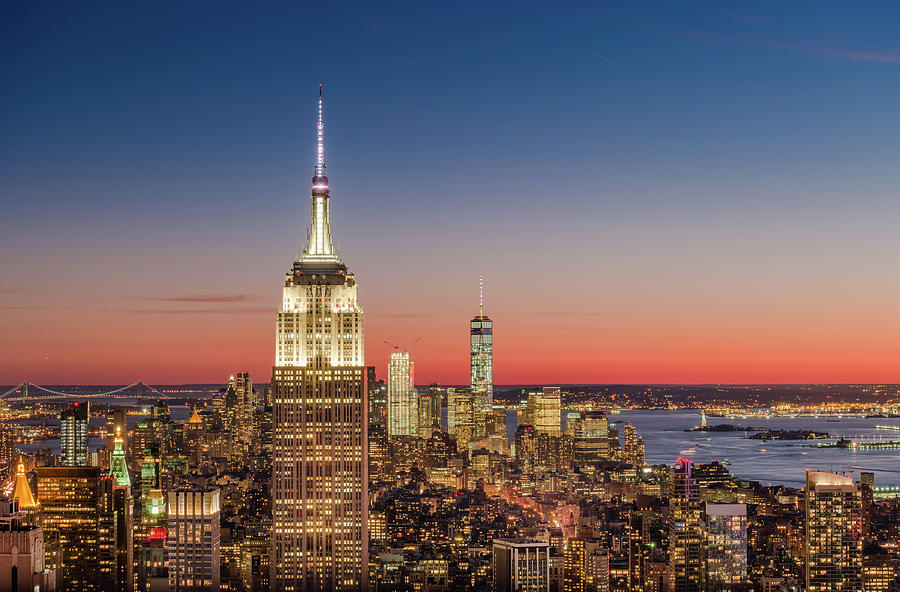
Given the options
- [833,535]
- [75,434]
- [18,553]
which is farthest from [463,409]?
[18,553]

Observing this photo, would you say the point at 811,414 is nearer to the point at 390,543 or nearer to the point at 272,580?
the point at 390,543

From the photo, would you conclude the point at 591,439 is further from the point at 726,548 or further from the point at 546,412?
the point at 726,548

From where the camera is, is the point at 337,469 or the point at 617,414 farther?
the point at 617,414

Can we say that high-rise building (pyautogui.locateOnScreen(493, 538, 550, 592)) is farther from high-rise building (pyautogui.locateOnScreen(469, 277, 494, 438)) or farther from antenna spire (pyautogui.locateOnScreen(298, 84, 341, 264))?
high-rise building (pyautogui.locateOnScreen(469, 277, 494, 438))

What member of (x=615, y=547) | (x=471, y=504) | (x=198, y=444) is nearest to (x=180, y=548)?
(x=615, y=547)

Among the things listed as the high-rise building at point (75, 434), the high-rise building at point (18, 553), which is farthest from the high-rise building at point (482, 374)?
the high-rise building at point (18, 553)
